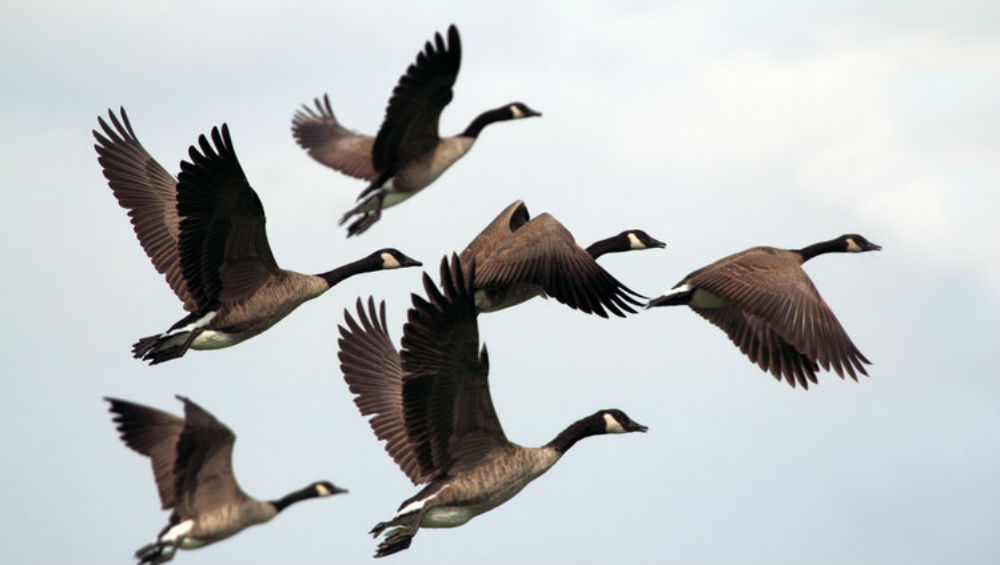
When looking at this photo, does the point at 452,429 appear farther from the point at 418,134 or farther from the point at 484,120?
the point at 484,120

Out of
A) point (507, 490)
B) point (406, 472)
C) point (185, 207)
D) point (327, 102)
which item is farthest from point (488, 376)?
point (327, 102)

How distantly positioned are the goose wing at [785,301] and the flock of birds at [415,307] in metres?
0.02

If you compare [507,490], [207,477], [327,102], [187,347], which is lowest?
[507,490]

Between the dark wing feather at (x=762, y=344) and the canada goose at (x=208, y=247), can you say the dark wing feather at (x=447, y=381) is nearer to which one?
the canada goose at (x=208, y=247)

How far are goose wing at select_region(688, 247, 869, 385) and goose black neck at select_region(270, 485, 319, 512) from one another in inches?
165

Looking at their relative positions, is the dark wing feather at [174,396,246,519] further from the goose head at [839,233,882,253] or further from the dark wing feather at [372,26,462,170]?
the goose head at [839,233,882,253]

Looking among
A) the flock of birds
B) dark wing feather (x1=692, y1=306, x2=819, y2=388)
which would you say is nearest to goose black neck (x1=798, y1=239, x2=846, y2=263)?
the flock of birds

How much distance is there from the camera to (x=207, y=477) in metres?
15.0

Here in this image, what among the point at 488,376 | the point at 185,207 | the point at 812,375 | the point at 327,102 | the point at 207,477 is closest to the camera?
the point at 488,376

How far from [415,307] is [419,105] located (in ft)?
13.8

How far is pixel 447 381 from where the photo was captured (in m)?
13.8

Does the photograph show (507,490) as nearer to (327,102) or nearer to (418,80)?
(418,80)

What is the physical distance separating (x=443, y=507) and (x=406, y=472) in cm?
150

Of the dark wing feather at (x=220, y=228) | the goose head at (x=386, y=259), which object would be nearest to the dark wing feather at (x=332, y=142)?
the goose head at (x=386, y=259)
